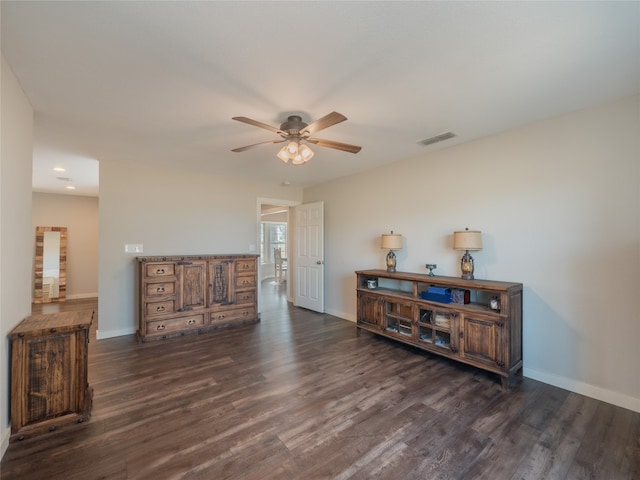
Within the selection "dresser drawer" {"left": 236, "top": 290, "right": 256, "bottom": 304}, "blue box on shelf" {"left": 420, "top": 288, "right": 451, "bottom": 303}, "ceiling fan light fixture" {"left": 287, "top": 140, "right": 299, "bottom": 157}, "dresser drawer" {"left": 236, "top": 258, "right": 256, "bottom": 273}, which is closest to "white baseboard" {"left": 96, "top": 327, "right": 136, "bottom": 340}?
"dresser drawer" {"left": 236, "top": 290, "right": 256, "bottom": 304}

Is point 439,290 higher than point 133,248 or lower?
lower

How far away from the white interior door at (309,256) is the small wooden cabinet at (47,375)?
143 inches

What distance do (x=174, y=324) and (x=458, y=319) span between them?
12.3 ft

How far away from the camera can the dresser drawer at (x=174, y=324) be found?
3855 mm

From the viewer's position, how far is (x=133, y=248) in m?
4.18

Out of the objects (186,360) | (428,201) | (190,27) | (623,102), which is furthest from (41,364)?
(623,102)

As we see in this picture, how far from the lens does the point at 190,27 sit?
154 cm

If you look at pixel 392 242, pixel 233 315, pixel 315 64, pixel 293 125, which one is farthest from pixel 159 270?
pixel 315 64

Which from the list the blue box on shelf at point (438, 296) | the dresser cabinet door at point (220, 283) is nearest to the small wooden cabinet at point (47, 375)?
the dresser cabinet door at point (220, 283)

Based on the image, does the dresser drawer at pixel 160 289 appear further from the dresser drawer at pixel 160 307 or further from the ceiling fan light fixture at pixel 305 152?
the ceiling fan light fixture at pixel 305 152

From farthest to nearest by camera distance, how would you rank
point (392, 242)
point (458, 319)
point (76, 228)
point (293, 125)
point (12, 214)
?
1. point (76, 228)
2. point (392, 242)
3. point (458, 319)
4. point (293, 125)
5. point (12, 214)

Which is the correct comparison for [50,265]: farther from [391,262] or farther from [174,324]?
[391,262]

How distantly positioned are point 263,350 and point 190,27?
128 inches

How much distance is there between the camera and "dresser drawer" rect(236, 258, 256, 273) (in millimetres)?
4600
